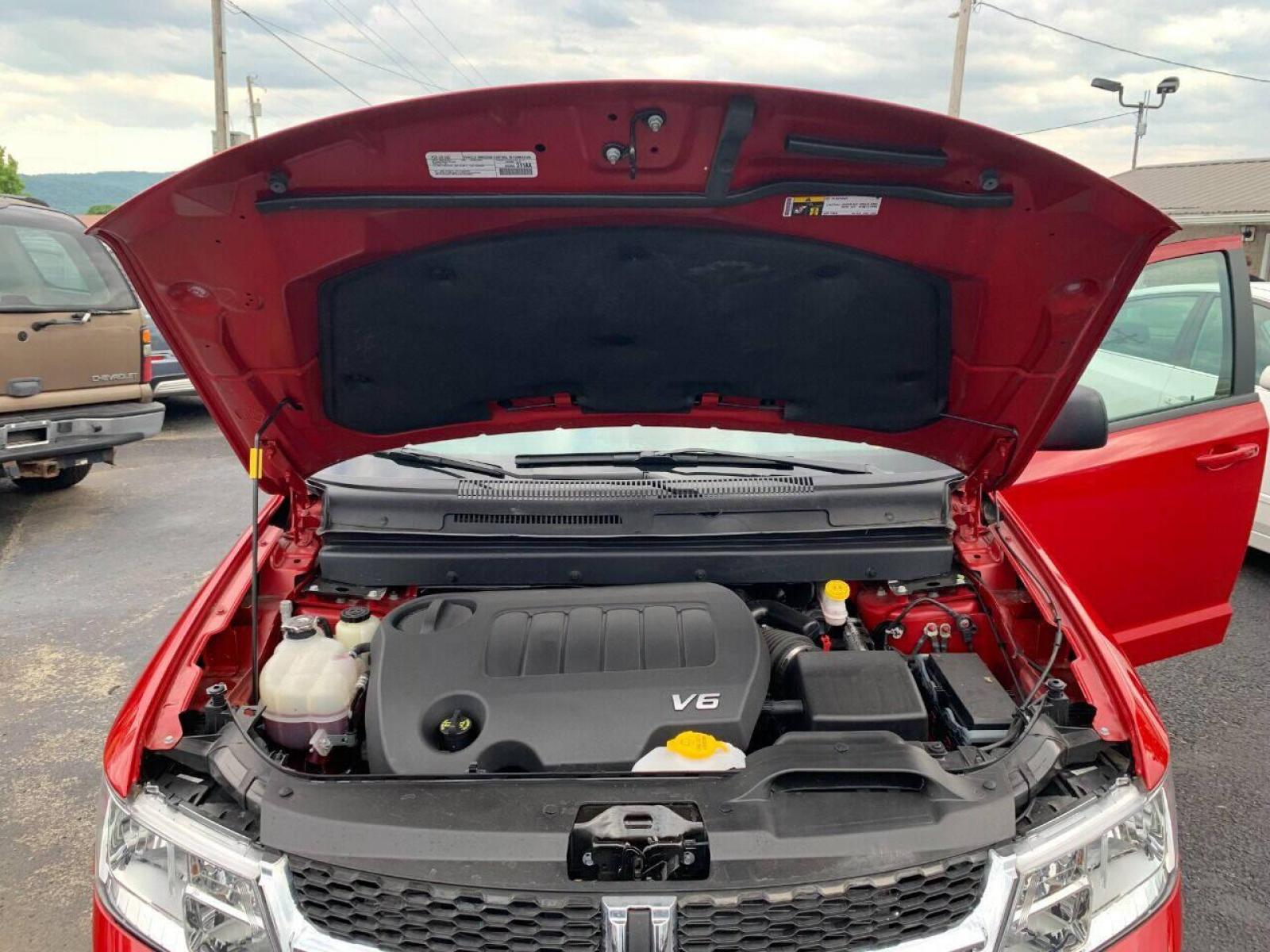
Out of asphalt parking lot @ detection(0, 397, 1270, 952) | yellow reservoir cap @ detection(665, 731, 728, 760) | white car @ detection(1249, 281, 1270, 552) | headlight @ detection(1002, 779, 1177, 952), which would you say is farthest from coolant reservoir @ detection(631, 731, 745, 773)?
white car @ detection(1249, 281, 1270, 552)

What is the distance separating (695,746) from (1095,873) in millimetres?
655

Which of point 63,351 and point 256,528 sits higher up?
point 256,528

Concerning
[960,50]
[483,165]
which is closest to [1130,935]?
→ [483,165]

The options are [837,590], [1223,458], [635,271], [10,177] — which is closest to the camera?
[635,271]

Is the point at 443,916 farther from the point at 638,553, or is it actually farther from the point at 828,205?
the point at 828,205

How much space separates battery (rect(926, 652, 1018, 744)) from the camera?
177 cm

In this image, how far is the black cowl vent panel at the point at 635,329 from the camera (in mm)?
1862

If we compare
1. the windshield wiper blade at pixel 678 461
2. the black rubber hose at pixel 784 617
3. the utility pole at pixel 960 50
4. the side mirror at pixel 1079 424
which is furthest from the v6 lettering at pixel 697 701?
the utility pole at pixel 960 50

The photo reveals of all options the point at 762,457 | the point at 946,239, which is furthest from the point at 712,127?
the point at 762,457

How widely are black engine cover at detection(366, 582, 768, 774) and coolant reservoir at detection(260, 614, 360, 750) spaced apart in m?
0.08

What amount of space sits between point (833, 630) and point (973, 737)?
0.47 meters

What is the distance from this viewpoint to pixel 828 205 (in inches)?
67.2

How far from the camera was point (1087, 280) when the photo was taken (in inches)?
72.2

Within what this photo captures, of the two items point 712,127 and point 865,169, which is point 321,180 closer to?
point 712,127
